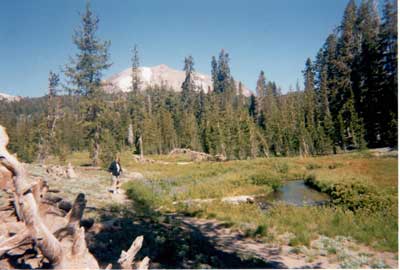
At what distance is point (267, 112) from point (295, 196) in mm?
52368

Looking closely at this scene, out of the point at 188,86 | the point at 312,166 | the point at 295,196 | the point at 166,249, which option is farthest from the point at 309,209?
the point at 188,86

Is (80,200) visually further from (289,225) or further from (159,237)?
(289,225)

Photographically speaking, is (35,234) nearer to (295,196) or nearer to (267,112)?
(295,196)

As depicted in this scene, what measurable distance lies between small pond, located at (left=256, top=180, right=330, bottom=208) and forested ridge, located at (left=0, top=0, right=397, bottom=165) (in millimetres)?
6026

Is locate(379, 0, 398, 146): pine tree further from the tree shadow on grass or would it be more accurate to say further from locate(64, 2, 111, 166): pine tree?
locate(64, 2, 111, 166): pine tree

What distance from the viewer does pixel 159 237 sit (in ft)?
25.5

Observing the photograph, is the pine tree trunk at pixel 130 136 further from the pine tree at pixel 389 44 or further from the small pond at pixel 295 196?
the pine tree at pixel 389 44

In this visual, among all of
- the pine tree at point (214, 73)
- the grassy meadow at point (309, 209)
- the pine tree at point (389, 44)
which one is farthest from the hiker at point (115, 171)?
the pine tree at point (214, 73)

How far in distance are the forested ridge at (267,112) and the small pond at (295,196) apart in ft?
19.8

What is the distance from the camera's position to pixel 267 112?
69.9 m

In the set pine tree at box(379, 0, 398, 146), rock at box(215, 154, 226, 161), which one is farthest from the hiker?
rock at box(215, 154, 226, 161)

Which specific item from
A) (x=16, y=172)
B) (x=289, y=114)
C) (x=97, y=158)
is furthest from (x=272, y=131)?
(x=16, y=172)

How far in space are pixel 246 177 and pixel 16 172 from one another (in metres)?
22.8

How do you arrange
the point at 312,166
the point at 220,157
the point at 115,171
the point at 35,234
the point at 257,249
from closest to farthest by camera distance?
the point at 35,234
the point at 257,249
the point at 115,171
the point at 312,166
the point at 220,157
